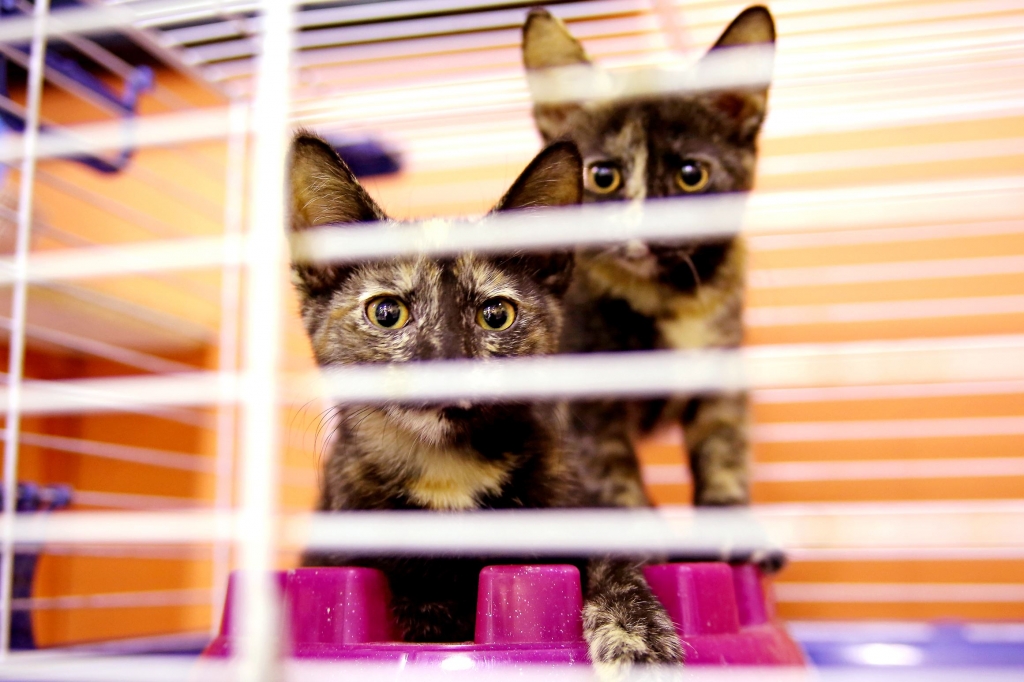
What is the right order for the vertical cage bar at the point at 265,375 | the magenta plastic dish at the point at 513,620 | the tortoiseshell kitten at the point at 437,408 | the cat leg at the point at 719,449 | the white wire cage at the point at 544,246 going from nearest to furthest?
the vertical cage bar at the point at 265,375, the magenta plastic dish at the point at 513,620, the tortoiseshell kitten at the point at 437,408, the white wire cage at the point at 544,246, the cat leg at the point at 719,449

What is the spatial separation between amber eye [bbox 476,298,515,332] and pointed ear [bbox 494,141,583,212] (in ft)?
0.35

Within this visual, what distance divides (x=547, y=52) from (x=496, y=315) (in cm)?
44

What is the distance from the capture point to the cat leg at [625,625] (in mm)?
630

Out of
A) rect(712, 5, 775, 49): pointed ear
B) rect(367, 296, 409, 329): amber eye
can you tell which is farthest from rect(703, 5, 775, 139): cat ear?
rect(367, 296, 409, 329): amber eye

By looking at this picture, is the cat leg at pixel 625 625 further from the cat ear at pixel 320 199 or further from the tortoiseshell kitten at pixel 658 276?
the cat ear at pixel 320 199

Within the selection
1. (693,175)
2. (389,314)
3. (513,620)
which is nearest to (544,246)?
(389,314)

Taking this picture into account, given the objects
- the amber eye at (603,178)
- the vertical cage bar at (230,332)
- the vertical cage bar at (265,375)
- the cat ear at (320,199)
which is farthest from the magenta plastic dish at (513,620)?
the vertical cage bar at (230,332)

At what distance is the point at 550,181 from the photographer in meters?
0.88

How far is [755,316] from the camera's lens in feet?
4.86

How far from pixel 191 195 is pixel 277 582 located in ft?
3.87

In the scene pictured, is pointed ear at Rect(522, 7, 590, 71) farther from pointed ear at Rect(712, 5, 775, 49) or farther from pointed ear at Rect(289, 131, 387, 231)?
pointed ear at Rect(289, 131, 387, 231)

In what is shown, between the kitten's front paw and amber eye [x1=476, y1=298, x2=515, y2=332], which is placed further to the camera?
amber eye [x1=476, y1=298, x2=515, y2=332]

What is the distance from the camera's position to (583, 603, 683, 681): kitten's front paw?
0.62 metres

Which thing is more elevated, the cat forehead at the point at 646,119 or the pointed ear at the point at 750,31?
the pointed ear at the point at 750,31
